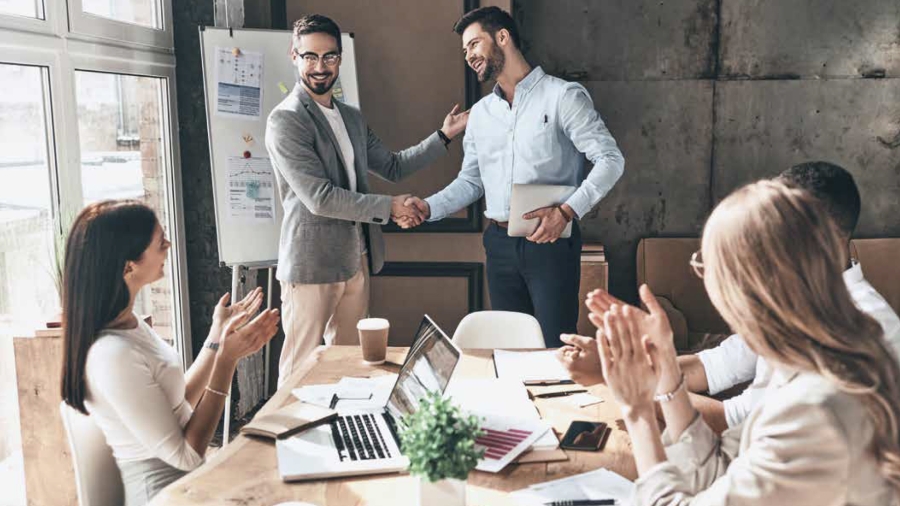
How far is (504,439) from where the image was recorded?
5.80 ft

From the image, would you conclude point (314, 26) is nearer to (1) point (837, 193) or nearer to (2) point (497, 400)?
(2) point (497, 400)

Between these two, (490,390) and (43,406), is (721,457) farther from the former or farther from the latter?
(43,406)

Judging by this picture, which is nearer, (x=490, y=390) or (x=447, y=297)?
(x=490, y=390)

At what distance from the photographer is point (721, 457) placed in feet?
4.92

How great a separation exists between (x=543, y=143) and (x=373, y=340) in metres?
1.42

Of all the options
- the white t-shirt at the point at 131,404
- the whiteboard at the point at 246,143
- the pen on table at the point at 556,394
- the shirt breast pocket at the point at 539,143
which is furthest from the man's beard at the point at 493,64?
the white t-shirt at the point at 131,404

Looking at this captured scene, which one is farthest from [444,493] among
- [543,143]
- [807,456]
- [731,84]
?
[731,84]

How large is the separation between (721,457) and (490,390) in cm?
71

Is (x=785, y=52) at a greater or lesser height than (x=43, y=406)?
greater

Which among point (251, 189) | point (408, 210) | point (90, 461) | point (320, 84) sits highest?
point (320, 84)

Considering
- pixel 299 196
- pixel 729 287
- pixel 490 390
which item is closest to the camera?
pixel 729 287

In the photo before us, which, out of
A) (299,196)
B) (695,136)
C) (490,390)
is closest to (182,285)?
(299,196)

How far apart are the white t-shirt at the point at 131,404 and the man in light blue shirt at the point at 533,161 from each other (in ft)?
5.85

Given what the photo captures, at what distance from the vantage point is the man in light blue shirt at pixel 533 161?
3322 millimetres
